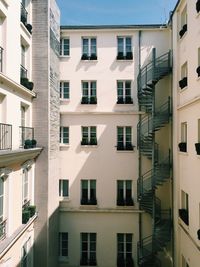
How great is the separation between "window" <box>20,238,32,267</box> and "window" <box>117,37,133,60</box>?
1351 centimetres

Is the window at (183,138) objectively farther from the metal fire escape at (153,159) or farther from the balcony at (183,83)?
the balcony at (183,83)

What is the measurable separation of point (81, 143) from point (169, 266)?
10.4 meters

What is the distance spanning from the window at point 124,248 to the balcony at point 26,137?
373 inches

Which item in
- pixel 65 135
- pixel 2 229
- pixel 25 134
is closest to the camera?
pixel 2 229

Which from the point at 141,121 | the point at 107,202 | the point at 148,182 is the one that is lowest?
the point at 107,202

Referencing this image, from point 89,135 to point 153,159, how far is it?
4.96 metres

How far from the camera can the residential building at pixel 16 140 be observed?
1218 centimetres

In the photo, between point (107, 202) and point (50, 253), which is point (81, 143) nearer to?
point (107, 202)

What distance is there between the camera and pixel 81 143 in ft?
65.7

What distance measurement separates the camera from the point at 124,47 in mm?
20031

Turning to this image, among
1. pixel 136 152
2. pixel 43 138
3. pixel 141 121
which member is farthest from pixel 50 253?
pixel 141 121

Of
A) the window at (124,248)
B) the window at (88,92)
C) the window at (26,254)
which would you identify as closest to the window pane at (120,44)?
the window at (88,92)

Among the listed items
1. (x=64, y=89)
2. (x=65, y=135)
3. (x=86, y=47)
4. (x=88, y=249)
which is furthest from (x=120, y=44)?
(x=88, y=249)

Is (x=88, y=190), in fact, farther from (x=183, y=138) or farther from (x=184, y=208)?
(x=183, y=138)
